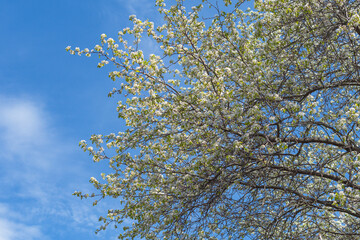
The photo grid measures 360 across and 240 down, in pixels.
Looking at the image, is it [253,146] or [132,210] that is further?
[132,210]

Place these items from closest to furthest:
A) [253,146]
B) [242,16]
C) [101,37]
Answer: [253,146] → [101,37] → [242,16]

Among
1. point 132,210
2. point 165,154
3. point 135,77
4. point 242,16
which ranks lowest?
point 132,210

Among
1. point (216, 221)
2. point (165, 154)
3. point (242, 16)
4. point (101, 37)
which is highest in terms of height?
point (242, 16)

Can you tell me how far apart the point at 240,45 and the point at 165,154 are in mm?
3732

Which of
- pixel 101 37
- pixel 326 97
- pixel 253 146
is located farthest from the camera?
pixel 101 37

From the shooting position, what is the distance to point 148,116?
10.1 metres

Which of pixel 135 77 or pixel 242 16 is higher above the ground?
pixel 242 16

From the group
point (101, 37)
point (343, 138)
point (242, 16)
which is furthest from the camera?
point (242, 16)

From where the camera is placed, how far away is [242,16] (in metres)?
12.2

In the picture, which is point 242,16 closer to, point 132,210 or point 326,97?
point 326,97

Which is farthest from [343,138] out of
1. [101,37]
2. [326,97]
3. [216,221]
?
[101,37]

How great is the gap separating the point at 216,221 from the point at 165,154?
2391 mm

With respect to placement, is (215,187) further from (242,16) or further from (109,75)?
(242,16)

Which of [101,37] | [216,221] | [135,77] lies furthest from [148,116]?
[216,221]
